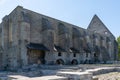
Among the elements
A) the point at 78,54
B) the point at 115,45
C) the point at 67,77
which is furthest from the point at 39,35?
the point at 115,45

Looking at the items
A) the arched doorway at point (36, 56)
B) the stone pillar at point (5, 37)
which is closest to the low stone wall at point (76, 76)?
the arched doorway at point (36, 56)

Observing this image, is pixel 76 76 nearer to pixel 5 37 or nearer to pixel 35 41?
pixel 35 41

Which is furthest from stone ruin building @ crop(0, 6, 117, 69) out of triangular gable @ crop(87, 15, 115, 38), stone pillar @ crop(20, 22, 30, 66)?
triangular gable @ crop(87, 15, 115, 38)

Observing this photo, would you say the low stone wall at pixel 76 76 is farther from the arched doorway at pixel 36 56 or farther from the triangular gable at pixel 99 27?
the triangular gable at pixel 99 27

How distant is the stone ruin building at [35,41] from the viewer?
2409 cm

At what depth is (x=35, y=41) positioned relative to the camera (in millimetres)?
26969

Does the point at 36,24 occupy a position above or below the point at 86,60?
above

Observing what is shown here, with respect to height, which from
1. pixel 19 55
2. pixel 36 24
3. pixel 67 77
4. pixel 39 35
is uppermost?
pixel 36 24

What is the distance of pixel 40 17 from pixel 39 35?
2954 mm

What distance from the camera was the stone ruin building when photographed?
79.0 ft

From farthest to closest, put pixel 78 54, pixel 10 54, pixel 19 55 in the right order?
pixel 78 54 → pixel 10 54 → pixel 19 55

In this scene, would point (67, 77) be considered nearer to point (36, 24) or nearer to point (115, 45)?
point (36, 24)

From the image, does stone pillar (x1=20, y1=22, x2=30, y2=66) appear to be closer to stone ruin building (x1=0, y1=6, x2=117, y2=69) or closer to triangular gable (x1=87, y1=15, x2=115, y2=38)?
stone ruin building (x1=0, y1=6, x2=117, y2=69)

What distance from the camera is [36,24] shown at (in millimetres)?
27469
